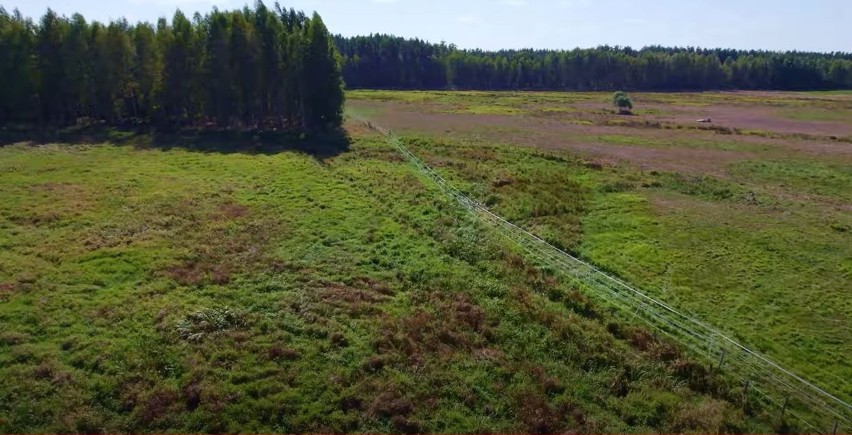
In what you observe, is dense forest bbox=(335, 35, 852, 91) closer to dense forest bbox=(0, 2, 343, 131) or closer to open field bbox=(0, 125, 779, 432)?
dense forest bbox=(0, 2, 343, 131)

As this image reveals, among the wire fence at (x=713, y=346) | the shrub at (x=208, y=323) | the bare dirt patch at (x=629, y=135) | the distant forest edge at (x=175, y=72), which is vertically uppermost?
the distant forest edge at (x=175, y=72)

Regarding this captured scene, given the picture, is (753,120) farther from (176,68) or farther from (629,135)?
(176,68)

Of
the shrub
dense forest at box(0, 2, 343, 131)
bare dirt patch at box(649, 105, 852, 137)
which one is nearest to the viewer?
the shrub

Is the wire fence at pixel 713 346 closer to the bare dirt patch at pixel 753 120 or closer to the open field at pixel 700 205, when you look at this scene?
the open field at pixel 700 205

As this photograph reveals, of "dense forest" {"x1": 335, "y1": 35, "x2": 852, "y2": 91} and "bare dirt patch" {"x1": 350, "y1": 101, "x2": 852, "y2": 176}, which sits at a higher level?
"dense forest" {"x1": 335, "y1": 35, "x2": 852, "y2": 91}

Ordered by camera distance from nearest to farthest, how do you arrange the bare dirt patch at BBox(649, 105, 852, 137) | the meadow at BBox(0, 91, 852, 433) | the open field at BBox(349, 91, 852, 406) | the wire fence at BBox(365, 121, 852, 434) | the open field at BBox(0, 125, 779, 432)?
1. the open field at BBox(0, 125, 779, 432)
2. the meadow at BBox(0, 91, 852, 433)
3. the wire fence at BBox(365, 121, 852, 434)
4. the open field at BBox(349, 91, 852, 406)
5. the bare dirt patch at BBox(649, 105, 852, 137)

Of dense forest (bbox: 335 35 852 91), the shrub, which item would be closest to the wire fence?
the shrub

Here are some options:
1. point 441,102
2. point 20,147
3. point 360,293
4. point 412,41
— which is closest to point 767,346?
point 360,293

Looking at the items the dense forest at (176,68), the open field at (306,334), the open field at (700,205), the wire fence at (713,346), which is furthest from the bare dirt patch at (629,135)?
the open field at (306,334)
